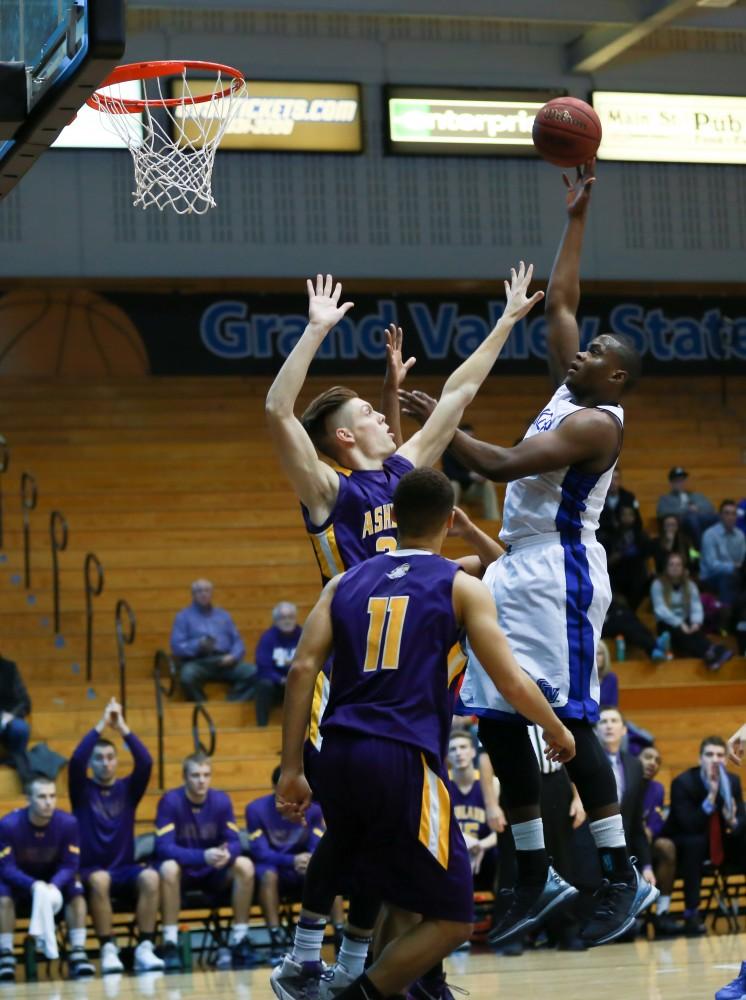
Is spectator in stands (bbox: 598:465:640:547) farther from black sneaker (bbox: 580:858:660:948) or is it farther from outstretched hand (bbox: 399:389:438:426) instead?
black sneaker (bbox: 580:858:660:948)

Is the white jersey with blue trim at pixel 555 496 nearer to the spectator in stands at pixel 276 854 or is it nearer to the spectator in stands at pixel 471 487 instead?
the spectator in stands at pixel 276 854

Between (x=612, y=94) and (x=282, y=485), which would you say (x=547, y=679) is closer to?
(x=282, y=485)

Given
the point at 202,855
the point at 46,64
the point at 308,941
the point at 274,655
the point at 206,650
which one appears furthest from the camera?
the point at 206,650

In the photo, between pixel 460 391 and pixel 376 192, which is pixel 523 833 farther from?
pixel 376 192

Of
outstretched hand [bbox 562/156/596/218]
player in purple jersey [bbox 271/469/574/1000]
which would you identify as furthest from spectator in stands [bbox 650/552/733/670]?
player in purple jersey [bbox 271/469/574/1000]

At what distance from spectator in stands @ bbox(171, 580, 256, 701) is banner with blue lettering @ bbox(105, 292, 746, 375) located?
532 centimetres

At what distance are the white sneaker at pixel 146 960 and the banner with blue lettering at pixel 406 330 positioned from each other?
9714 millimetres

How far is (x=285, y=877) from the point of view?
11.7 m

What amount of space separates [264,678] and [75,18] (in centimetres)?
914

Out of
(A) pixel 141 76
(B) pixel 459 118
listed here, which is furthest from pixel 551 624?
(B) pixel 459 118

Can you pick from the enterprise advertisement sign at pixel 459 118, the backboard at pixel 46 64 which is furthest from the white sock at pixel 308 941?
the enterprise advertisement sign at pixel 459 118

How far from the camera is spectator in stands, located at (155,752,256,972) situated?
37.2 feet

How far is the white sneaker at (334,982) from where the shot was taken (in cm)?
600

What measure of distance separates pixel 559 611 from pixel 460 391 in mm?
1034
